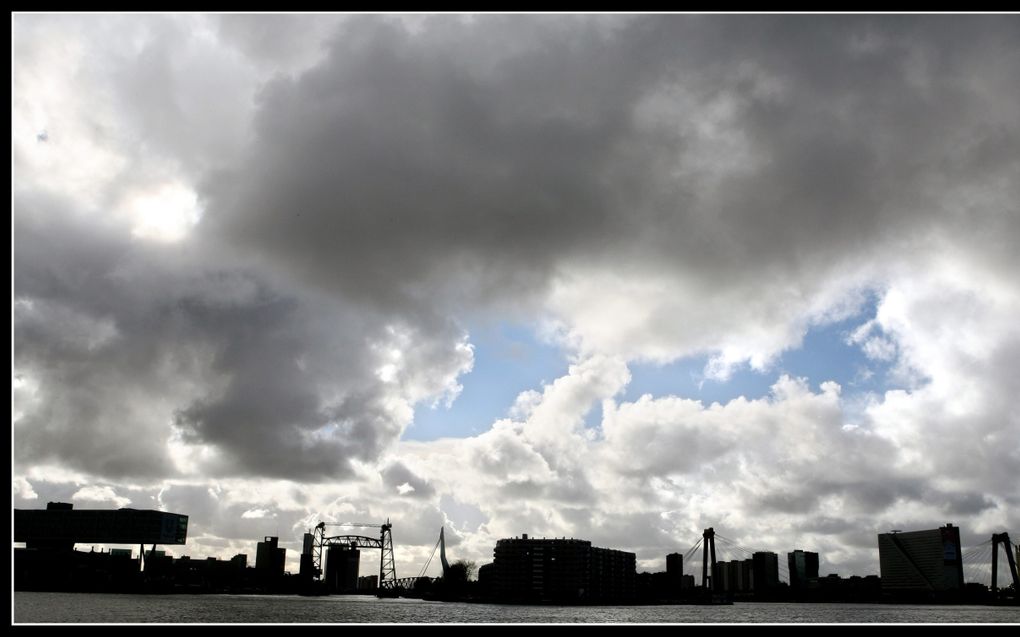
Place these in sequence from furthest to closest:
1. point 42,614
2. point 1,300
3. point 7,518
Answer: point 42,614 → point 7,518 → point 1,300
